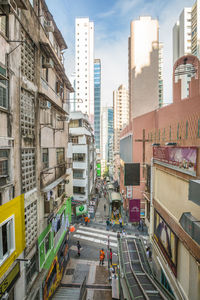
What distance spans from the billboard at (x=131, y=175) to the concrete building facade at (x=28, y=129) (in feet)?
19.4

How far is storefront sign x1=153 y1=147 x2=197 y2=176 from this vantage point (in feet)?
21.7

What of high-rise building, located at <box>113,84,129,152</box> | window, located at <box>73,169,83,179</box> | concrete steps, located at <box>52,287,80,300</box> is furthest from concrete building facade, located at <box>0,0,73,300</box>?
high-rise building, located at <box>113,84,129,152</box>

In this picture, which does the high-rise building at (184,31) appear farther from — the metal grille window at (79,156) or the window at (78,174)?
the window at (78,174)

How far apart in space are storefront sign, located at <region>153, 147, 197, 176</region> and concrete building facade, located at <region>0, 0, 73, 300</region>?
6.84 m

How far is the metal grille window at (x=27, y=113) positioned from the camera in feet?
24.3

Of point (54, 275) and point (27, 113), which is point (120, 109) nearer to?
point (54, 275)

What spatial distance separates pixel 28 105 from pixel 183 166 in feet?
24.8

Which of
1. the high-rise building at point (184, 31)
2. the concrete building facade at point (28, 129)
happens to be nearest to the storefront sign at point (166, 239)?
the concrete building facade at point (28, 129)

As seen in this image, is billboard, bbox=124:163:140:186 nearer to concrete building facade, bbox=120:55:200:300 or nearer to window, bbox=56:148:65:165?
concrete building facade, bbox=120:55:200:300

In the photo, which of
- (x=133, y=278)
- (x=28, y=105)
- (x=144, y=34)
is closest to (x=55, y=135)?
(x=28, y=105)

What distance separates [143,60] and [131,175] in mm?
33491

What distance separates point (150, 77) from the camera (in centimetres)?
3722

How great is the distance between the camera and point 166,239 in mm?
9305

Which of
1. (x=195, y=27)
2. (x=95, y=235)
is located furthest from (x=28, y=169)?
(x=195, y=27)
